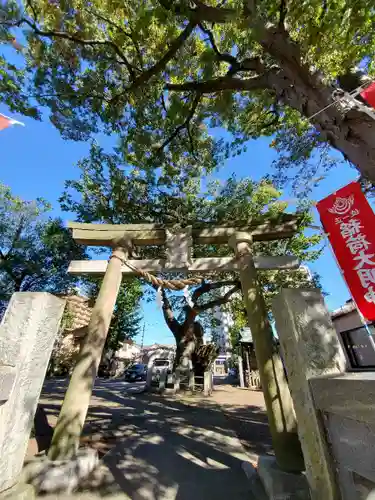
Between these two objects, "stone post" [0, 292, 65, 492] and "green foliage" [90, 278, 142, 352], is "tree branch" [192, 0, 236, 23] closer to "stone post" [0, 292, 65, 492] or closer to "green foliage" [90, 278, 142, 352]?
"stone post" [0, 292, 65, 492]

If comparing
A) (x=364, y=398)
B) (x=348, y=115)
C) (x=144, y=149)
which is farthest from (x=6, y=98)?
(x=364, y=398)

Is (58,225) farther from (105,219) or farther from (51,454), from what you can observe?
(51,454)

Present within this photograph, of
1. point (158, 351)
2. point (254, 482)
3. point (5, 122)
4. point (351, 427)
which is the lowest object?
point (254, 482)

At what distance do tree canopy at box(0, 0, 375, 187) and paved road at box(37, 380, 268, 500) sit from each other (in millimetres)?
4477

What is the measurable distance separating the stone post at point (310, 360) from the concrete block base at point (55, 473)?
2627 millimetres

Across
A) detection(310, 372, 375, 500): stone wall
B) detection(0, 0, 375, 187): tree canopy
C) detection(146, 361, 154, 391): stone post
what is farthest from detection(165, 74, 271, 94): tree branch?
detection(146, 361, 154, 391): stone post

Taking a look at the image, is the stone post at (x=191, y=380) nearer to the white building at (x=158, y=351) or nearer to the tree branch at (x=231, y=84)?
the tree branch at (x=231, y=84)

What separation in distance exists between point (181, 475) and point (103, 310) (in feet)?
8.50

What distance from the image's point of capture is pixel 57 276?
15945 millimetres

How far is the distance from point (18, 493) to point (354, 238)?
4679mm

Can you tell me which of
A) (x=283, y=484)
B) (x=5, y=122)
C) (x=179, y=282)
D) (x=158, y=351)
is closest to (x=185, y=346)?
(x=179, y=282)

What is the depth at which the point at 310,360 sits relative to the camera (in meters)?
2.07

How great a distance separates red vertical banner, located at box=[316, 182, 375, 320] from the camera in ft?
10.4

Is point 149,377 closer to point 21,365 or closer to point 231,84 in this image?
point 21,365
